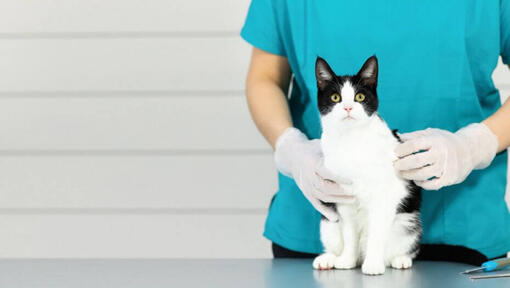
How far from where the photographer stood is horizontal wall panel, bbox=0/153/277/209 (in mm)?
2305

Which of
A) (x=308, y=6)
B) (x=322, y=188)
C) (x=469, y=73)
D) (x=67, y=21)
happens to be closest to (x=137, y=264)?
(x=322, y=188)

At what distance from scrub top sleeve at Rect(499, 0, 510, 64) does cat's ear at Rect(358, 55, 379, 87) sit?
0.42 metres

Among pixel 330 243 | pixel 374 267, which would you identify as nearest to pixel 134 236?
pixel 330 243

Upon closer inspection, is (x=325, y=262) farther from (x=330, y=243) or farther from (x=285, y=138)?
(x=285, y=138)

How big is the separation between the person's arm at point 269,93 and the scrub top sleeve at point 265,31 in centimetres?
3

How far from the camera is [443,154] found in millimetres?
1187

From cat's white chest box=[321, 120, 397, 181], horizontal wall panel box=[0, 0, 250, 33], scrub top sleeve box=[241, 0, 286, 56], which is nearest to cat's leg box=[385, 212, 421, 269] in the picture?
cat's white chest box=[321, 120, 397, 181]

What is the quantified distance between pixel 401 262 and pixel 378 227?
108mm

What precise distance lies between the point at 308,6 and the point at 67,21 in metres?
1.19

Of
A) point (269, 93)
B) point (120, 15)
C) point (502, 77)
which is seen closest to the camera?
point (269, 93)

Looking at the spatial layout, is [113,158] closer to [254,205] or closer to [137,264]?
[254,205]

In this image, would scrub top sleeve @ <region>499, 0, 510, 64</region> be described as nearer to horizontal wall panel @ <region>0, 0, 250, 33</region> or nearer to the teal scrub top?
the teal scrub top

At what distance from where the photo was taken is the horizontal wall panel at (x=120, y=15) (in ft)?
7.54

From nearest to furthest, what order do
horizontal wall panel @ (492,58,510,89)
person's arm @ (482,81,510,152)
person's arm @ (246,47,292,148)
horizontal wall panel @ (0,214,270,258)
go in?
person's arm @ (482,81,510,152) → person's arm @ (246,47,292,148) → horizontal wall panel @ (492,58,510,89) → horizontal wall panel @ (0,214,270,258)
